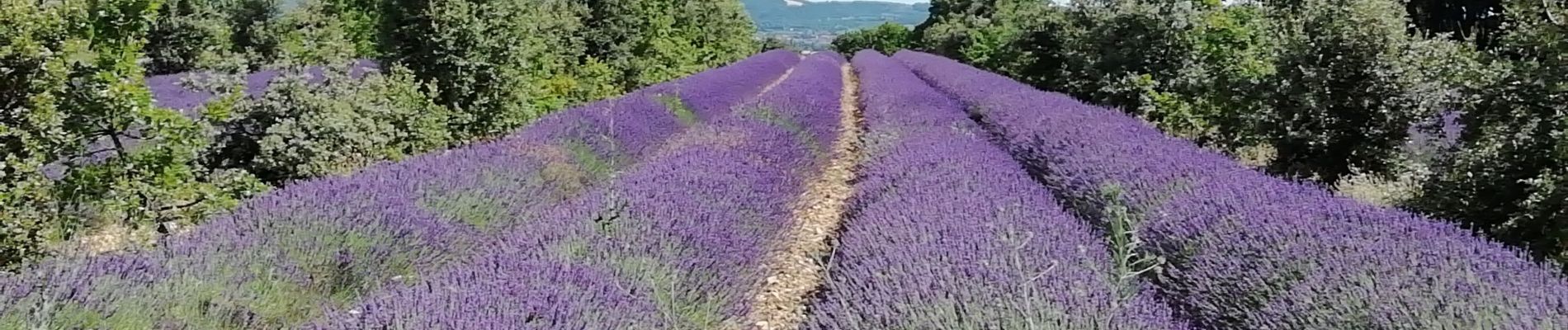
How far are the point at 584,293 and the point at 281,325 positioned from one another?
142cm

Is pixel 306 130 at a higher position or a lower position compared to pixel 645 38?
higher

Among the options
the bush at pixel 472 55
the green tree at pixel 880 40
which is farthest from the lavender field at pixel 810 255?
the green tree at pixel 880 40

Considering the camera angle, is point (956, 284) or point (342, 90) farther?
point (342, 90)

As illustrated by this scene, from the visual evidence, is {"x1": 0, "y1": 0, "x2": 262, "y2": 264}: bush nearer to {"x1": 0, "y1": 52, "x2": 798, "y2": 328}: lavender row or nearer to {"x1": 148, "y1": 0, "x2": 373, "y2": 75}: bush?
{"x1": 0, "y1": 52, "x2": 798, "y2": 328}: lavender row

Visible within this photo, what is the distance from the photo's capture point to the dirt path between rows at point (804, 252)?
15.1ft

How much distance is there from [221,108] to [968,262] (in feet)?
15.2

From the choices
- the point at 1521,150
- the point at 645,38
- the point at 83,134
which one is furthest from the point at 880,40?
the point at 83,134

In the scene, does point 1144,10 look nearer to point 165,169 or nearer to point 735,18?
point 165,169

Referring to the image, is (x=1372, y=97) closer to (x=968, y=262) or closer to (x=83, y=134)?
(x=968, y=262)

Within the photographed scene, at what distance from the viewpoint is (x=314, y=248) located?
4.30 metres

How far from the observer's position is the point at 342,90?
7.83m

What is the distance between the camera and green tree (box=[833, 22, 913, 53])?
7094cm

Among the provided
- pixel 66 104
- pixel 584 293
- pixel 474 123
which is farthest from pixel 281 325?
pixel 474 123

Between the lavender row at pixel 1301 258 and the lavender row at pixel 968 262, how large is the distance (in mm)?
276
